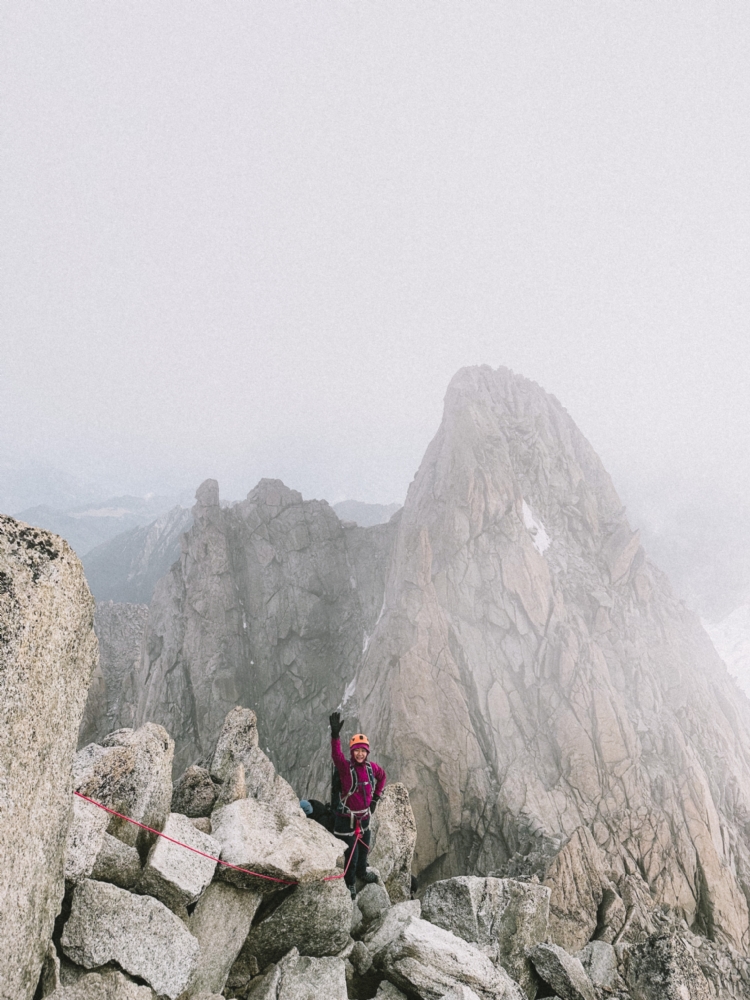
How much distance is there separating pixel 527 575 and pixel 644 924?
3520cm

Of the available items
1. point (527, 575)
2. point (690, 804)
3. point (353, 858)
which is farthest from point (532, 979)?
point (527, 575)

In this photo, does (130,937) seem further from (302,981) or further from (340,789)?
(340,789)

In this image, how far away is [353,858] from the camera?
12.4 meters

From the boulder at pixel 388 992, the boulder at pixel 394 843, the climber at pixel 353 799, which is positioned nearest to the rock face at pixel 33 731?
the boulder at pixel 388 992

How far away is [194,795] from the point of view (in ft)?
39.9

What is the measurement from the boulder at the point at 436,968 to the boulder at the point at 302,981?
1406 millimetres

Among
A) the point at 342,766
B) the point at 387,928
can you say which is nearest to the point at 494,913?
the point at 387,928

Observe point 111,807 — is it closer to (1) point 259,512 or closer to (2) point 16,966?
(2) point 16,966

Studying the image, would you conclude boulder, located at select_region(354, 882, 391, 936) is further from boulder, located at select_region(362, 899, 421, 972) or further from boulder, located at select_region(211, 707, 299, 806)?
boulder, located at select_region(211, 707, 299, 806)

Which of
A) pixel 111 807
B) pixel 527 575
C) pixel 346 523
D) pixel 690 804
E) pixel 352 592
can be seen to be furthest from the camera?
pixel 346 523

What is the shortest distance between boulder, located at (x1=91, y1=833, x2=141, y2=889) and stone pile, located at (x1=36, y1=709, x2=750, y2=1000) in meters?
0.02

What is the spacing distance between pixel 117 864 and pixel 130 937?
4.11 feet

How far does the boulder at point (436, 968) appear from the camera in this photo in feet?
30.0

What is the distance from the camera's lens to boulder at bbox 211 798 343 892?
9297 millimetres
